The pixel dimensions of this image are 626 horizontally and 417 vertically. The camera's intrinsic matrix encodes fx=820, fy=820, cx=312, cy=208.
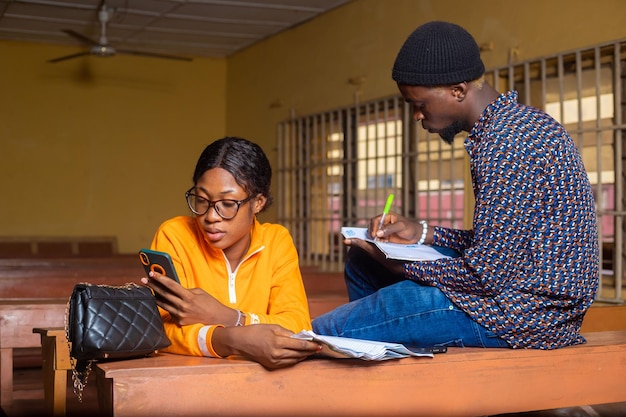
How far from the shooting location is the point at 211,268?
2240mm

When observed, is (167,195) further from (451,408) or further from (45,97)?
(451,408)

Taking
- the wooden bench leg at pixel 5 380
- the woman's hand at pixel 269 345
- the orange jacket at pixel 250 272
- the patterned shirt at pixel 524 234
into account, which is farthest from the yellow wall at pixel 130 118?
the woman's hand at pixel 269 345

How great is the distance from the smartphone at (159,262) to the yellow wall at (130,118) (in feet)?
17.7

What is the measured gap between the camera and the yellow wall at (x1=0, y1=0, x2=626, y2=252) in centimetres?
799

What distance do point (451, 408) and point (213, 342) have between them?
0.63 meters

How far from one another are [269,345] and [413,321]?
18.3 inches

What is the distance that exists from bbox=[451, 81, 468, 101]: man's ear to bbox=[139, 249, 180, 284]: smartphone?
2.78ft

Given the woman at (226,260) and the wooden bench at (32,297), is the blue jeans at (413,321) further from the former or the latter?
the wooden bench at (32,297)

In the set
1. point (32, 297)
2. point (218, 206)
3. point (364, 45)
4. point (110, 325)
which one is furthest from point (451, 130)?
point (364, 45)

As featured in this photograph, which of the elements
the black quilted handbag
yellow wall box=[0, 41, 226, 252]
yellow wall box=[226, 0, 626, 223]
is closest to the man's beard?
the black quilted handbag

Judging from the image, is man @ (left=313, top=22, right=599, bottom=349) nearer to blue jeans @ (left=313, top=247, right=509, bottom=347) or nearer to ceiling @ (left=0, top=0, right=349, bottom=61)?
blue jeans @ (left=313, top=247, right=509, bottom=347)

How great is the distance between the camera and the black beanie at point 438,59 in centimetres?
210

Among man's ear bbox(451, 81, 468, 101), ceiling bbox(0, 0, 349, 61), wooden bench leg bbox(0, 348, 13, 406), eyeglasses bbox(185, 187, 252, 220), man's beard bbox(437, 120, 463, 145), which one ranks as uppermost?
ceiling bbox(0, 0, 349, 61)

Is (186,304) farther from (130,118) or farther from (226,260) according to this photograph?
(130,118)
